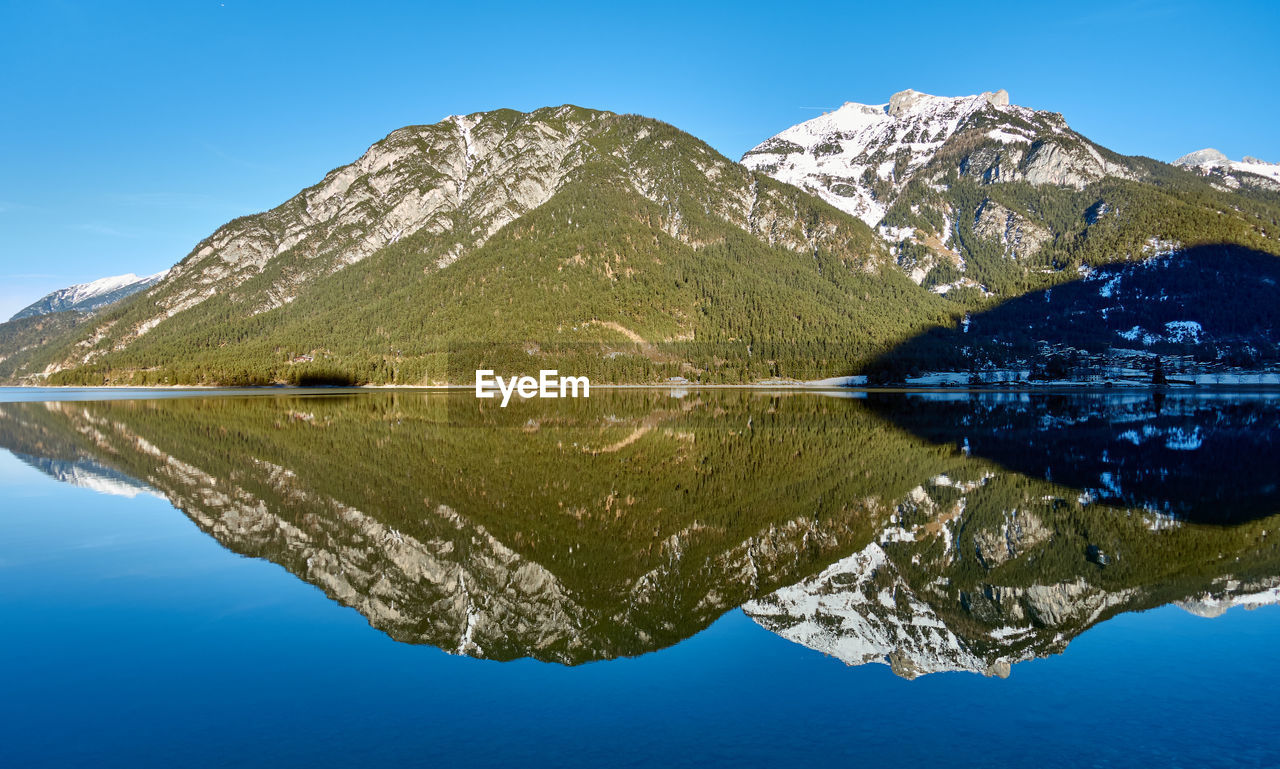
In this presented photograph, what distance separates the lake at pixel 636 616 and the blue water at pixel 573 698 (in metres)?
0.05

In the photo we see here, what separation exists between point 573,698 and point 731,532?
984cm

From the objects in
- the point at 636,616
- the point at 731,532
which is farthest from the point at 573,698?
the point at 731,532

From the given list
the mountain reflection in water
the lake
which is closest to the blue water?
the lake

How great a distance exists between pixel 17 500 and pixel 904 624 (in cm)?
2711

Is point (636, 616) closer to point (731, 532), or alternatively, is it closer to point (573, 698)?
point (573, 698)

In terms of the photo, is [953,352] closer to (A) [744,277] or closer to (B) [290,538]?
(A) [744,277]

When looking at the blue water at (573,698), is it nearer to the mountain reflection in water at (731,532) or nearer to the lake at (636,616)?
the lake at (636,616)

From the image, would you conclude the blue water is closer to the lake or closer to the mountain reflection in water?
the lake

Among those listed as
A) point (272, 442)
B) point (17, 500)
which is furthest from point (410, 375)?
point (17, 500)

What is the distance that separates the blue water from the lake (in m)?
0.05

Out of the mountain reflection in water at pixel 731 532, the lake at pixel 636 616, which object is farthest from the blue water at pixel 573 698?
the mountain reflection in water at pixel 731 532

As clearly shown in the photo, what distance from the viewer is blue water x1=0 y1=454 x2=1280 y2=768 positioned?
8.41 m

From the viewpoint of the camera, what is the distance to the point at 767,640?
40.8ft

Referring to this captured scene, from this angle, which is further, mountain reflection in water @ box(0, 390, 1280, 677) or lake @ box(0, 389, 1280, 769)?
mountain reflection in water @ box(0, 390, 1280, 677)
